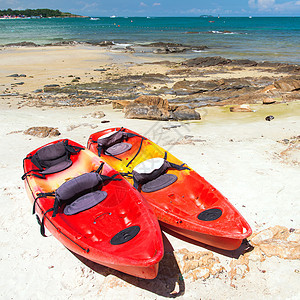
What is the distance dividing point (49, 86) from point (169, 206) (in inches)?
593

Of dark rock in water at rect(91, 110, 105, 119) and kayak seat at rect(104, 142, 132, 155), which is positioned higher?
kayak seat at rect(104, 142, 132, 155)

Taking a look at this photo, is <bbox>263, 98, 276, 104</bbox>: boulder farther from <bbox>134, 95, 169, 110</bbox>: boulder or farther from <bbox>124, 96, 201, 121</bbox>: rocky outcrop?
<bbox>134, 95, 169, 110</bbox>: boulder

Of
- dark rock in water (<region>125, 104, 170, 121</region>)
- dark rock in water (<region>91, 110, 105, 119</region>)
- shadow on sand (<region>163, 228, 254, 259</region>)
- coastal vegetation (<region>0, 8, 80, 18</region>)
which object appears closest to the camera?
shadow on sand (<region>163, 228, 254, 259</region>)

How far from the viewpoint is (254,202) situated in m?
5.82

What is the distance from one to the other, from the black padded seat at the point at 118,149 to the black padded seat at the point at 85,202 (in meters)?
2.00

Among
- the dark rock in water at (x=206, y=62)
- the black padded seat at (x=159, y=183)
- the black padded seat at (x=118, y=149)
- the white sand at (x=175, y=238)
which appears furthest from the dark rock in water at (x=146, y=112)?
the dark rock in water at (x=206, y=62)

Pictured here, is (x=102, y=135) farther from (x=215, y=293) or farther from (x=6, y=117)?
(x=6, y=117)

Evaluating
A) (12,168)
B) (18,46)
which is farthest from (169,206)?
(18,46)

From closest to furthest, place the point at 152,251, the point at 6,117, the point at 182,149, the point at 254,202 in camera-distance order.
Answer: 1. the point at 152,251
2. the point at 254,202
3. the point at 182,149
4. the point at 6,117

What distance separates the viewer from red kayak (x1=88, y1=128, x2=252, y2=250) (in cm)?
433

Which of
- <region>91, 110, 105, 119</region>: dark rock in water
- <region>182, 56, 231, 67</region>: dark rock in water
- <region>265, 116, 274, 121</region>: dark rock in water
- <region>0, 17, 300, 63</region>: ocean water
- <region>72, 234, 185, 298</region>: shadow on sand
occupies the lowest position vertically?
<region>72, 234, 185, 298</region>: shadow on sand

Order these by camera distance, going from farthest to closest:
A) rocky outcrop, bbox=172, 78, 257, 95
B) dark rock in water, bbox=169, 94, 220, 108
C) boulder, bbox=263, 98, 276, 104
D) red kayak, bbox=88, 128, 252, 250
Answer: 1. rocky outcrop, bbox=172, 78, 257, 95
2. dark rock in water, bbox=169, 94, 220, 108
3. boulder, bbox=263, 98, 276, 104
4. red kayak, bbox=88, 128, 252, 250

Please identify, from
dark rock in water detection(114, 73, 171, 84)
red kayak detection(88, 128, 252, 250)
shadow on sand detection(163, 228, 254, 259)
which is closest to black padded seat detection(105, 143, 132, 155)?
red kayak detection(88, 128, 252, 250)

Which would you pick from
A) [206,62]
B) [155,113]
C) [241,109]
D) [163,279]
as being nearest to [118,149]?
[163,279]
